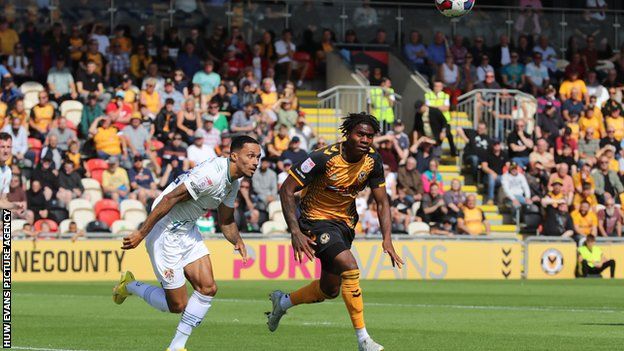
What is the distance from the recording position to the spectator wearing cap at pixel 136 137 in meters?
29.4

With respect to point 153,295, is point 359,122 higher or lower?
higher

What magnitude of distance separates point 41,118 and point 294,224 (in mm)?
17224

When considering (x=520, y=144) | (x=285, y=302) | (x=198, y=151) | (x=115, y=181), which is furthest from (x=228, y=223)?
(x=520, y=144)

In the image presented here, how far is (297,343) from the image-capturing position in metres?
14.1

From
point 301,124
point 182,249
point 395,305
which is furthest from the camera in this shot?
point 301,124

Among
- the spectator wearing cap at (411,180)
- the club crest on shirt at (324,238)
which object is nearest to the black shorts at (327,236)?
the club crest on shirt at (324,238)

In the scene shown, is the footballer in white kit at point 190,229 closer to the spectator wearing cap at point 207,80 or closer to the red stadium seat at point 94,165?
the red stadium seat at point 94,165

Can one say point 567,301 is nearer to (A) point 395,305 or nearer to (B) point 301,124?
(A) point 395,305

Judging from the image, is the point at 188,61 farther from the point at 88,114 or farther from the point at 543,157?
the point at 543,157

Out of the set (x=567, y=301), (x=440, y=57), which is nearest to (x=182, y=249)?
(x=567, y=301)

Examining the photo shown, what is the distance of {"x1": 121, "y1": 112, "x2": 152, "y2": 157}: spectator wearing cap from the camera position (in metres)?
29.4

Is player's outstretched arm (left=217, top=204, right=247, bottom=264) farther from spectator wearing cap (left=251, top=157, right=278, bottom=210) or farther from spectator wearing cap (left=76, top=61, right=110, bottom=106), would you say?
spectator wearing cap (left=76, top=61, right=110, bottom=106)

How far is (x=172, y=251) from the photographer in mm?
12391

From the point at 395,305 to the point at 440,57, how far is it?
1661 centimetres
